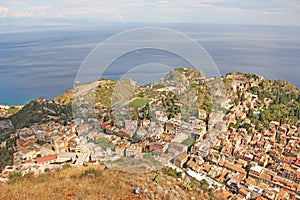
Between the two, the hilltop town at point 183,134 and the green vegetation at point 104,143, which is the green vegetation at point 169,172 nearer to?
the hilltop town at point 183,134

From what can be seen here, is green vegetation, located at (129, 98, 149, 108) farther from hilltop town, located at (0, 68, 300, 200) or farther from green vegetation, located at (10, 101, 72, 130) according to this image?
green vegetation, located at (10, 101, 72, 130)

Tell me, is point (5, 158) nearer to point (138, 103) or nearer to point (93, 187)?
point (93, 187)

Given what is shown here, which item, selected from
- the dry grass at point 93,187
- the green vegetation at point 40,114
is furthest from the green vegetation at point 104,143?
the green vegetation at point 40,114

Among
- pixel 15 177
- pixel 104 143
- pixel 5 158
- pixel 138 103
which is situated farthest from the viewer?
pixel 5 158

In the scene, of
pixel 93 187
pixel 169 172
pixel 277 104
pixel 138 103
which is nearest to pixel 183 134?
pixel 138 103

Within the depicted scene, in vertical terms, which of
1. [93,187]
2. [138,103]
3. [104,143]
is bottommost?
[93,187]

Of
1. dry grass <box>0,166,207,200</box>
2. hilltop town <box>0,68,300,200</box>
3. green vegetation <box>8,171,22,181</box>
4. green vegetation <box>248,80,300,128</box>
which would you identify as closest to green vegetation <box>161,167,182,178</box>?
hilltop town <box>0,68,300,200</box>

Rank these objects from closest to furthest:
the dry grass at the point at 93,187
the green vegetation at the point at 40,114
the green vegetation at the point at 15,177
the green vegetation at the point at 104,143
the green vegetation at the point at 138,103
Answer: the dry grass at the point at 93,187 → the green vegetation at the point at 104,143 → the green vegetation at the point at 138,103 → the green vegetation at the point at 15,177 → the green vegetation at the point at 40,114
